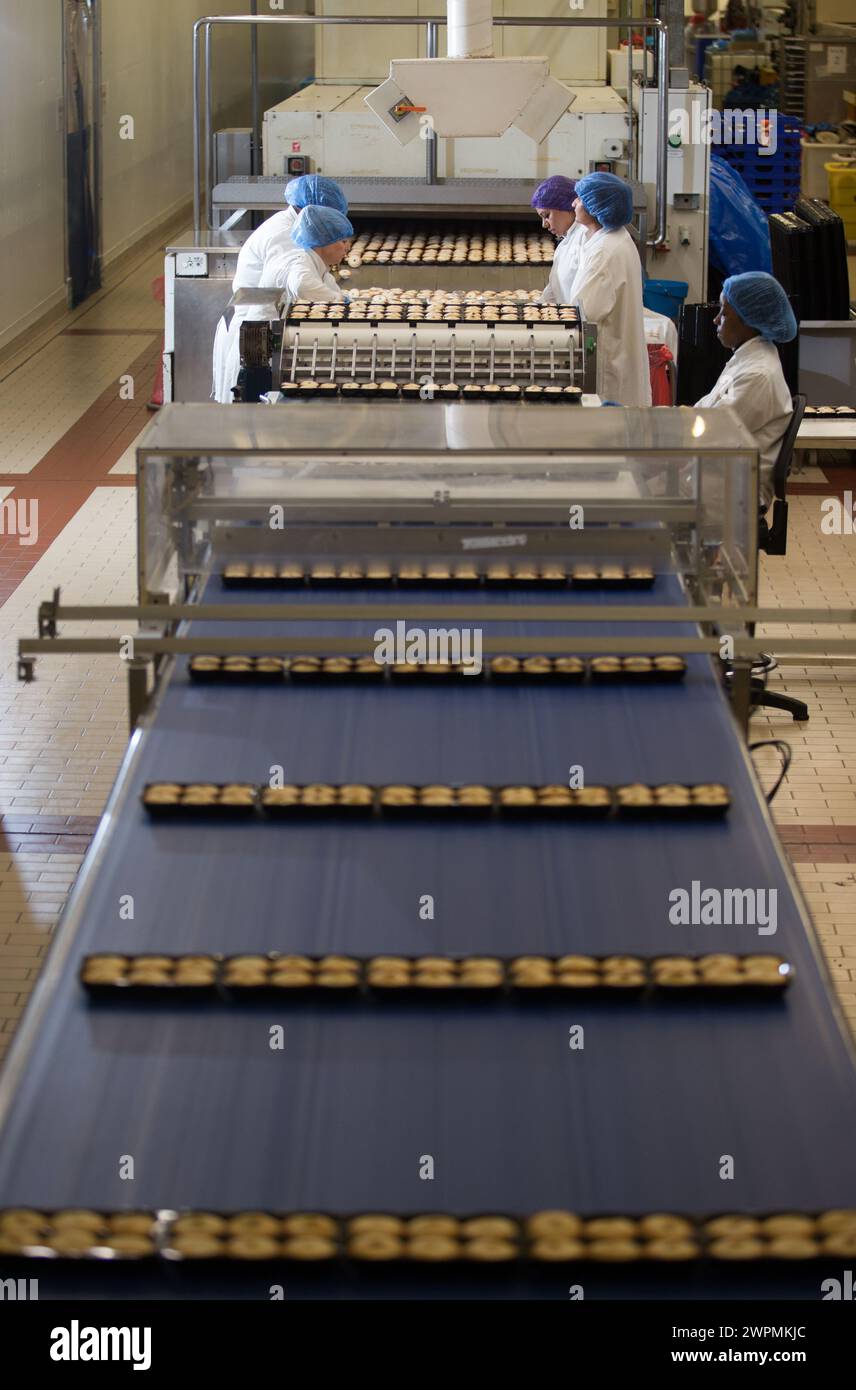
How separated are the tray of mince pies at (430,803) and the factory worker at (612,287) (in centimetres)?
357

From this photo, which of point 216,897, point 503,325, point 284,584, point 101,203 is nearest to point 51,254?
point 101,203

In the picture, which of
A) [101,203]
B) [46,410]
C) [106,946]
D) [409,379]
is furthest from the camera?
[101,203]

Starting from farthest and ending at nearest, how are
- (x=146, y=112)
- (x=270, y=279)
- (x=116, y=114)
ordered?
(x=146, y=112) < (x=116, y=114) < (x=270, y=279)

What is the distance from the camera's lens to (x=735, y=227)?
9938 mm

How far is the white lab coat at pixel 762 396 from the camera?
538cm

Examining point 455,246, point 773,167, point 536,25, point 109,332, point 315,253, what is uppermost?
point 536,25

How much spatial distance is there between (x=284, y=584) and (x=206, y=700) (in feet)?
2.16

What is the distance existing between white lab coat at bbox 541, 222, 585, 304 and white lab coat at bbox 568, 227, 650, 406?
0.56 feet

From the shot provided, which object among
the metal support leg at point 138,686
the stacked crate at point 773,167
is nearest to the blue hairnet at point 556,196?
the metal support leg at point 138,686

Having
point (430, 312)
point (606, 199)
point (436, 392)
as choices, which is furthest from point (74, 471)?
point (436, 392)

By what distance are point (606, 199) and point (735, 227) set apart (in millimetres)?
4003

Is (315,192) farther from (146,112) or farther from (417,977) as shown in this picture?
(146,112)

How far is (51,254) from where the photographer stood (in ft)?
40.0
